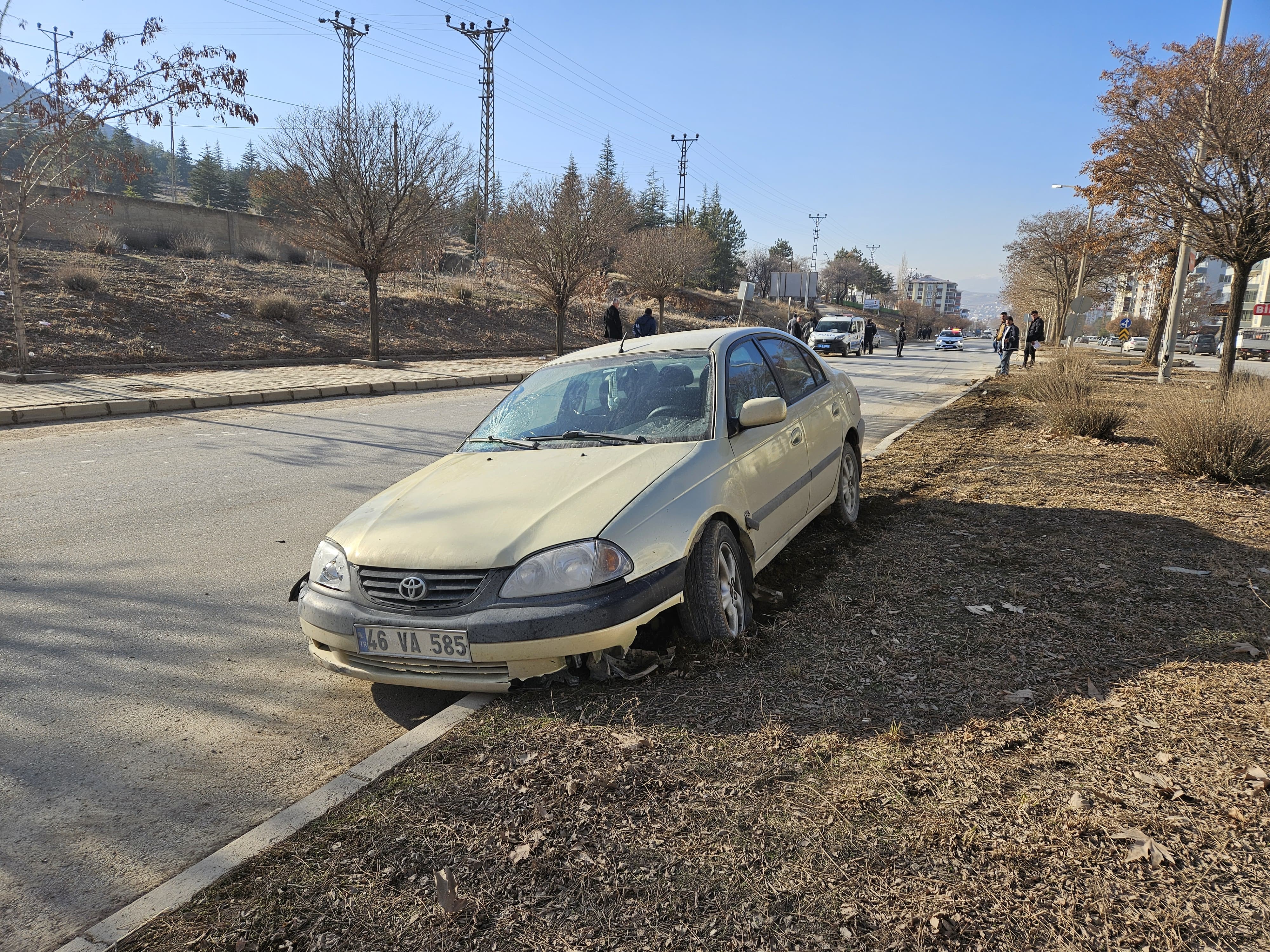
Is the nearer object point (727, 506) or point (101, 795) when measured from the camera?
point (101, 795)

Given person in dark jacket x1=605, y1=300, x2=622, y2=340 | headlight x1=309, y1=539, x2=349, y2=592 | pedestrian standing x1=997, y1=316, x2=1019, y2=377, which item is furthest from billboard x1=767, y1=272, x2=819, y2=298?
headlight x1=309, y1=539, x2=349, y2=592

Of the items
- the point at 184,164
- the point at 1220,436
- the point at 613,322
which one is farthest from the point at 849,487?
the point at 184,164

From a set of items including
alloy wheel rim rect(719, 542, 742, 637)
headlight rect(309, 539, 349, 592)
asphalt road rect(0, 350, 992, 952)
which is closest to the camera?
asphalt road rect(0, 350, 992, 952)

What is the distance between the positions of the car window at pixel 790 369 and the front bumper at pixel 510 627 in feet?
7.64

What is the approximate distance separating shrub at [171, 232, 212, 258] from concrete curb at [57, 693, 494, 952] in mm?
36136

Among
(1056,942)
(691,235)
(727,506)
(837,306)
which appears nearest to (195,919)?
(1056,942)

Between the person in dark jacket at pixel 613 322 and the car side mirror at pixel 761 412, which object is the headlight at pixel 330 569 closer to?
the car side mirror at pixel 761 412

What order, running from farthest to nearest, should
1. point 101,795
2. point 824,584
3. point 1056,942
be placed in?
point 824,584 < point 101,795 < point 1056,942

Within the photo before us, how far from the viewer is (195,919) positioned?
2199 mm

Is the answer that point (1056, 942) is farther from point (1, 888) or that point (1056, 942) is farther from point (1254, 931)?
point (1, 888)

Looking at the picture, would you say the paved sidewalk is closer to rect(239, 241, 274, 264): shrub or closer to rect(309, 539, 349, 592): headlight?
rect(309, 539, 349, 592): headlight

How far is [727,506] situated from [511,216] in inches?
1086

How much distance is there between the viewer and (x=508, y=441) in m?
4.53

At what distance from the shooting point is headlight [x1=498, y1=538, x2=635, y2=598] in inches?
127
